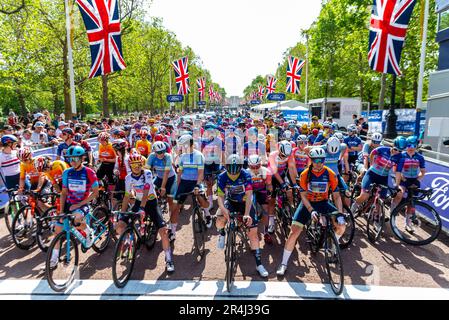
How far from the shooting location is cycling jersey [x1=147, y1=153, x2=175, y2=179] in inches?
261

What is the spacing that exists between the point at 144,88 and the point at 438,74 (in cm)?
4113

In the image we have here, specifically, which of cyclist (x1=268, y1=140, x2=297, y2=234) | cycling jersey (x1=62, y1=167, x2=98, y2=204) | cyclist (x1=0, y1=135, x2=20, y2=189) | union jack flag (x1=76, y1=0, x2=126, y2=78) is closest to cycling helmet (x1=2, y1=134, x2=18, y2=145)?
cyclist (x1=0, y1=135, x2=20, y2=189)

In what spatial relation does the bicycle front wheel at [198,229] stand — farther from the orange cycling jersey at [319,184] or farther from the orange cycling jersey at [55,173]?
the orange cycling jersey at [55,173]

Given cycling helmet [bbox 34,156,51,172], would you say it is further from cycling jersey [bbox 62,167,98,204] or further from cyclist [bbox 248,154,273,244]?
cyclist [bbox 248,154,273,244]

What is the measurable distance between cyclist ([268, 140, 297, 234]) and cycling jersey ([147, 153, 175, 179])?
240 centimetres

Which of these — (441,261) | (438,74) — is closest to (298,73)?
(438,74)

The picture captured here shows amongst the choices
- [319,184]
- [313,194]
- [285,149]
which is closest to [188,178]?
[285,149]

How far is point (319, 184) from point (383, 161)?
2550mm

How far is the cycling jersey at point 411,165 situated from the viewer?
666 cm

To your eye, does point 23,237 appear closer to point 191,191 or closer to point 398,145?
point 191,191

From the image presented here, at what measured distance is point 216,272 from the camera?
5480 mm

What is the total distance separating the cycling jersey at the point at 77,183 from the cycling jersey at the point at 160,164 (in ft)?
4.95

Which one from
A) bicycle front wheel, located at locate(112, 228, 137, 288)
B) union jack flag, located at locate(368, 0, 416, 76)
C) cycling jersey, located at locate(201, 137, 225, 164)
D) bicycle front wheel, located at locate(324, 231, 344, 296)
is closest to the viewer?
bicycle front wheel, located at locate(324, 231, 344, 296)

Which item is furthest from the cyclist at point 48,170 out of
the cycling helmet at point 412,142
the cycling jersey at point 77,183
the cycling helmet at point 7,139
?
the cycling helmet at point 412,142
